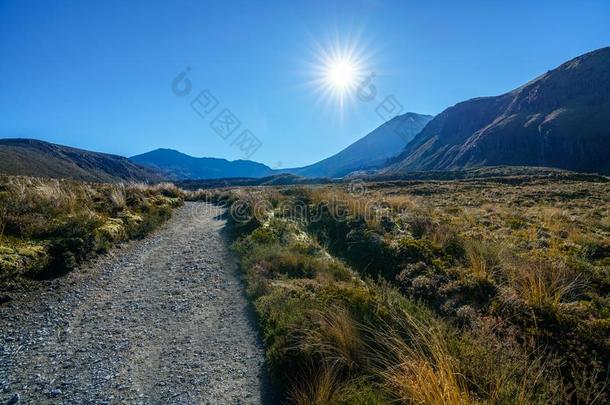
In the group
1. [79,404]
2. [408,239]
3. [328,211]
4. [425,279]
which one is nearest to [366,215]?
[328,211]

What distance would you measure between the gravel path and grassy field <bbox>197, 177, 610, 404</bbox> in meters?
0.67

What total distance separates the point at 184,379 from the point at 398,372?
3.01m

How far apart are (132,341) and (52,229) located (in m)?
6.00

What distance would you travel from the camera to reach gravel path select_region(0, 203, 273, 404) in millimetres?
4707

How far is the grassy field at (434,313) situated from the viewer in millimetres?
4109

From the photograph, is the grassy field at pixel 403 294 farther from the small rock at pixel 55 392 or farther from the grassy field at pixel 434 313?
the small rock at pixel 55 392

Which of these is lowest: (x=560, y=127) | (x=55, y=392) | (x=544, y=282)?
(x=544, y=282)

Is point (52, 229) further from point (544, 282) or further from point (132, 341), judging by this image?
point (544, 282)

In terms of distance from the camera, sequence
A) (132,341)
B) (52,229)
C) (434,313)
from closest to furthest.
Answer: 1. (132,341)
2. (434,313)
3. (52,229)

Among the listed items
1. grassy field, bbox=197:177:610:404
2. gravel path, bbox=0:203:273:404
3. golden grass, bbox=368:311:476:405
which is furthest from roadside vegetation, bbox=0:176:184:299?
golden grass, bbox=368:311:476:405

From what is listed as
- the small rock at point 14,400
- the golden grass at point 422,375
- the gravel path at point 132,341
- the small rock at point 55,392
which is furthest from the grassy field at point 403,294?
the small rock at point 14,400

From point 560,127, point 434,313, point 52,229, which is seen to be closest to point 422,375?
point 434,313

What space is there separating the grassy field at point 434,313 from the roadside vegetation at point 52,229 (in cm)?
430

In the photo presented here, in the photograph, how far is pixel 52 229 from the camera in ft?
32.5
